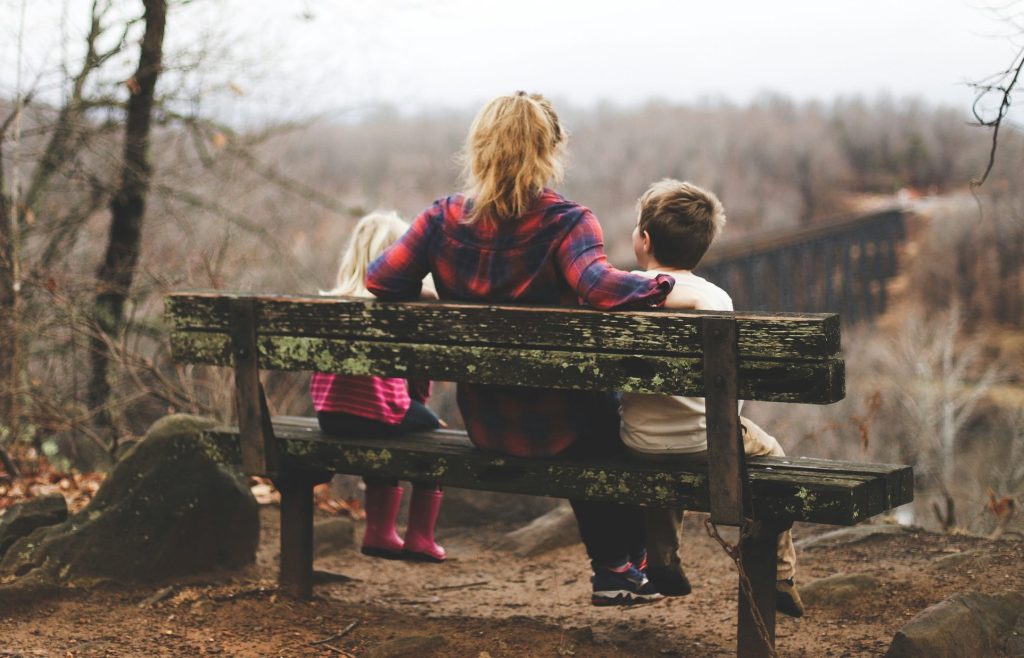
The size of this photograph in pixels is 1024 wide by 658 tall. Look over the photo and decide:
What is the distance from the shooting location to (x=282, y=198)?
15.7 metres

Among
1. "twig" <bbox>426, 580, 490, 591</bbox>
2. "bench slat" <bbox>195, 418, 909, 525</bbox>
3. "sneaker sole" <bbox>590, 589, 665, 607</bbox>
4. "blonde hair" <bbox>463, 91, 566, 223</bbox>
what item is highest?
"blonde hair" <bbox>463, 91, 566, 223</bbox>

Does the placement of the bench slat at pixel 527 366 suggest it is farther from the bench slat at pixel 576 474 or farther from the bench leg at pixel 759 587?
the bench leg at pixel 759 587

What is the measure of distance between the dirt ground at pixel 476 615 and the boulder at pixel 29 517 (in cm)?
49

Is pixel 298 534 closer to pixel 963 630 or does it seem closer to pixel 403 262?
pixel 403 262

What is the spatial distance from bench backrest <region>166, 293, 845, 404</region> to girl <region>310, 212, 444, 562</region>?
1.41ft

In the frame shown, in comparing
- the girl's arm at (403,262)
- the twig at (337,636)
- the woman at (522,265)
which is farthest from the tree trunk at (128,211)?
the woman at (522,265)

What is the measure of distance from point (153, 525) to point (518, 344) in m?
1.94

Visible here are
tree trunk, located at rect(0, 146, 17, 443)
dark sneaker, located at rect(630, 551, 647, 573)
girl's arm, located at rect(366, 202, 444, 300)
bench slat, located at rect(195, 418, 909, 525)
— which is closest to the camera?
bench slat, located at rect(195, 418, 909, 525)

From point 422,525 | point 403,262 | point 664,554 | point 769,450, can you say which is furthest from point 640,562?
point 403,262

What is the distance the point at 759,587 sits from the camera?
321 cm

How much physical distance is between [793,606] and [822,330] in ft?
3.86

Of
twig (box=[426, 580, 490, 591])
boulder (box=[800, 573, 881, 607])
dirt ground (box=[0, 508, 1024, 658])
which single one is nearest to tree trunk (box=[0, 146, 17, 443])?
dirt ground (box=[0, 508, 1024, 658])

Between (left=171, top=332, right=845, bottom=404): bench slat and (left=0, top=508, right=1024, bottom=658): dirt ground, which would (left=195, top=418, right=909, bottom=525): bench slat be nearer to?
(left=171, top=332, right=845, bottom=404): bench slat

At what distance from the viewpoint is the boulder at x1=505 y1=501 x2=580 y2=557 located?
562 cm
